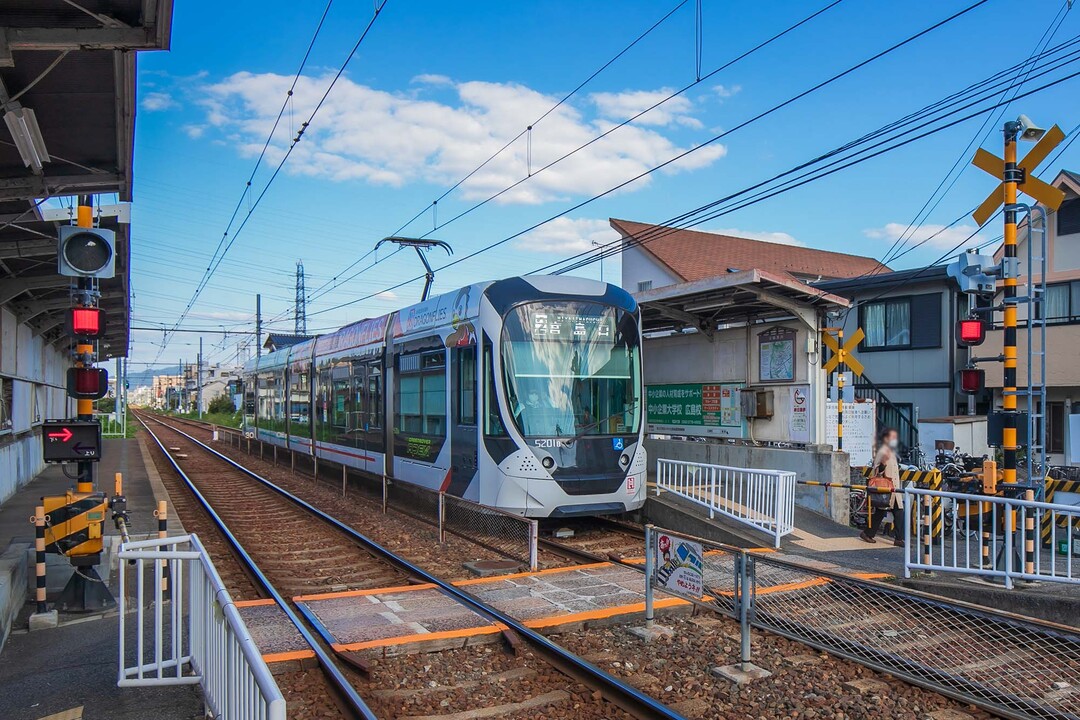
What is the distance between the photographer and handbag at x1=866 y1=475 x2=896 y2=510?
10617 millimetres

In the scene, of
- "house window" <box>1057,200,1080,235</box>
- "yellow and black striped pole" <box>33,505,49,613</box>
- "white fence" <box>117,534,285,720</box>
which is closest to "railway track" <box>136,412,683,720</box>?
"white fence" <box>117,534,285,720</box>

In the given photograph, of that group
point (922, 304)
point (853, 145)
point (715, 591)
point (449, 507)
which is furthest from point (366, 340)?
point (922, 304)

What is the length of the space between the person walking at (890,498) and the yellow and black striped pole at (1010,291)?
70.5 inches

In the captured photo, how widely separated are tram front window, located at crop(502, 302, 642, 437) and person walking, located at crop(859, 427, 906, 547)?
3.25 m

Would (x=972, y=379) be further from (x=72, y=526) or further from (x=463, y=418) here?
(x=72, y=526)

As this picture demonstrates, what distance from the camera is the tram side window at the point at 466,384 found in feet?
36.8

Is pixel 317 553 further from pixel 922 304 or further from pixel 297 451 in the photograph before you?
pixel 922 304

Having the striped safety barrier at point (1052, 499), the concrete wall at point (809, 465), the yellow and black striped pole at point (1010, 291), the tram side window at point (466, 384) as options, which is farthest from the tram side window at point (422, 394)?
the striped safety barrier at point (1052, 499)

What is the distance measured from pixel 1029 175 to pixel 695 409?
23.7 feet

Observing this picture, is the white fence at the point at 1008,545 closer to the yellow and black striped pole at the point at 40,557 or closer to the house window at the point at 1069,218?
the yellow and black striped pole at the point at 40,557

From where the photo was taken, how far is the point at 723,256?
122 feet

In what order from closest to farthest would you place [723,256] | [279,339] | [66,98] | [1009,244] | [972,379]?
[66,98] → [1009,244] → [972,379] → [723,256] → [279,339]

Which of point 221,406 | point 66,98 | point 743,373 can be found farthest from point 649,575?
point 221,406

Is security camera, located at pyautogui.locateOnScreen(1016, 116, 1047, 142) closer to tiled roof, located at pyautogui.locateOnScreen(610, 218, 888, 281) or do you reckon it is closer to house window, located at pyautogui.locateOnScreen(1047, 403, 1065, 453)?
house window, located at pyautogui.locateOnScreen(1047, 403, 1065, 453)
